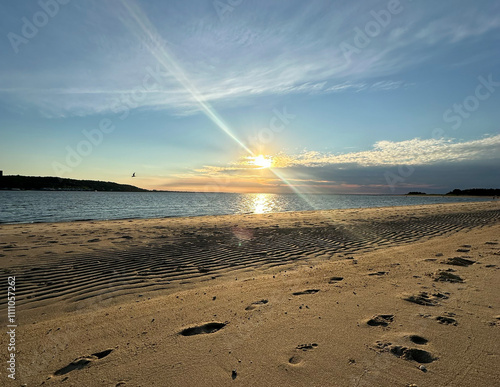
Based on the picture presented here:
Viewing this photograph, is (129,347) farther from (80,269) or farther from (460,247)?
(460,247)

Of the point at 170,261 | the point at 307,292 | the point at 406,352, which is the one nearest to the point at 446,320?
the point at 406,352

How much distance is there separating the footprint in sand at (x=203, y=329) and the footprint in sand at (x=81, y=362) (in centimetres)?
88

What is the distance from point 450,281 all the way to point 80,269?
8.55m

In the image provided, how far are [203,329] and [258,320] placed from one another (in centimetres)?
75

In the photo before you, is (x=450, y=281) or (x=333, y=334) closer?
(x=333, y=334)

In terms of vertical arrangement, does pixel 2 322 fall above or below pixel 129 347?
below

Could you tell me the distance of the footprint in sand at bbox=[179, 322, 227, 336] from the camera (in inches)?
133

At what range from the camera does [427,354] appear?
8.83 feet

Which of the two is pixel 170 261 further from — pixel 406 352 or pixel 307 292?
pixel 406 352

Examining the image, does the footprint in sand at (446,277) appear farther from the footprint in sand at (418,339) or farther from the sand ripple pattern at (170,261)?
the sand ripple pattern at (170,261)

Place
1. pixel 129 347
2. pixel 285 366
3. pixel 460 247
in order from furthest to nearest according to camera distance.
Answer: pixel 460 247 < pixel 129 347 < pixel 285 366

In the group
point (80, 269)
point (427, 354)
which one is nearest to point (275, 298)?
point (427, 354)

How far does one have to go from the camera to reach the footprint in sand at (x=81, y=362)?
9.01ft

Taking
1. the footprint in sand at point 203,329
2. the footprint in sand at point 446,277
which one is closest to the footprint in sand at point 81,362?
the footprint in sand at point 203,329
